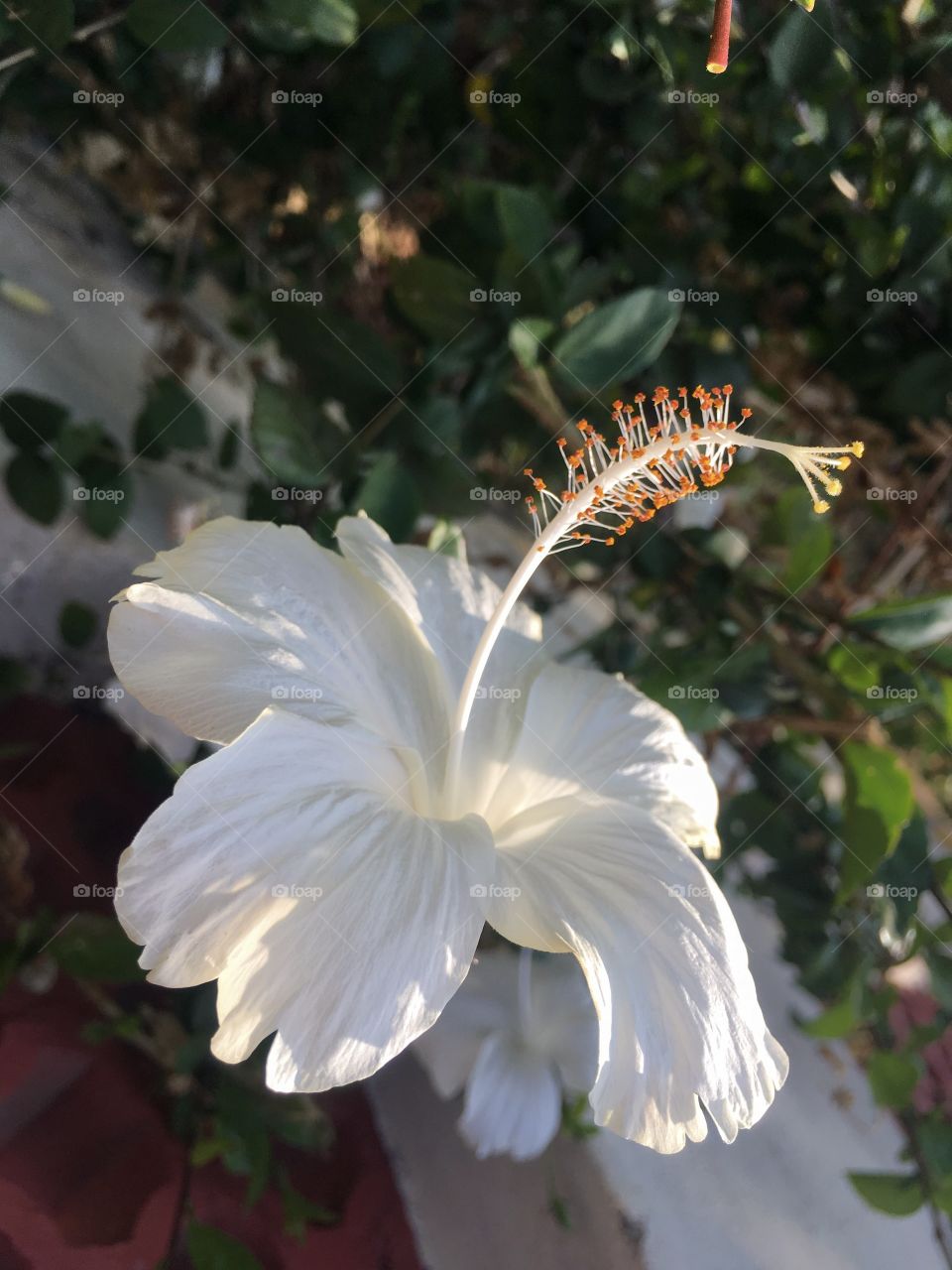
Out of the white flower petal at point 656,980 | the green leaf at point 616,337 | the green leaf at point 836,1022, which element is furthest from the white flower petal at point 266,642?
the green leaf at point 836,1022

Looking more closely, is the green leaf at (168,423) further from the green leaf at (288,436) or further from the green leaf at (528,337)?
the green leaf at (528,337)

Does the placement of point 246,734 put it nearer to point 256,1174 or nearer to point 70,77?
point 256,1174

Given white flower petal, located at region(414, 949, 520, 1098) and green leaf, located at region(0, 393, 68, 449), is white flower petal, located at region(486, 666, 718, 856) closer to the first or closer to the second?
white flower petal, located at region(414, 949, 520, 1098)

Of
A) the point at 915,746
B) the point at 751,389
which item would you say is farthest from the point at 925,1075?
the point at 751,389

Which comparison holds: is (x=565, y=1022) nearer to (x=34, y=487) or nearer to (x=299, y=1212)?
(x=299, y=1212)

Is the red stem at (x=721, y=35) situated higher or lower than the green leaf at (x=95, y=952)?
higher

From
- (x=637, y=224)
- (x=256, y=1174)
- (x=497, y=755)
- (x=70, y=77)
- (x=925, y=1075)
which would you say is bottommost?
(x=256, y=1174)

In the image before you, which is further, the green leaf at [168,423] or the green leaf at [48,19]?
the green leaf at [168,423]
